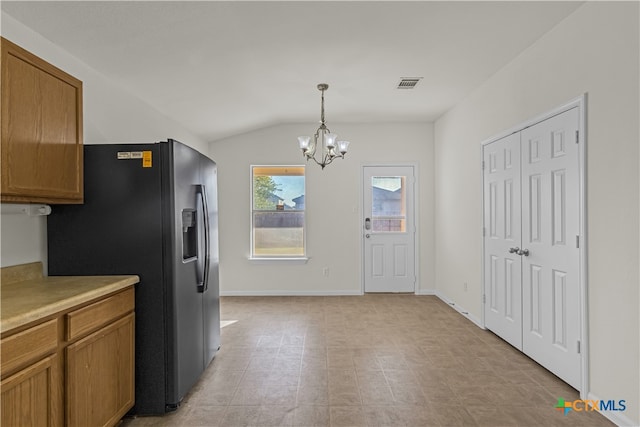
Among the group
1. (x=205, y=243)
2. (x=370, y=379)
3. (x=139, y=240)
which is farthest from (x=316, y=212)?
(x=139, y=240)

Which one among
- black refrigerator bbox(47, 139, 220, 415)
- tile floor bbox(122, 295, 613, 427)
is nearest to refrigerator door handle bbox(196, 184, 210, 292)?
black refrigerator bbox(47, 139, 220, 415)

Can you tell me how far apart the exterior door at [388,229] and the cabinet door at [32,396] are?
186 inches

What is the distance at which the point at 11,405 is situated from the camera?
4.71 feet

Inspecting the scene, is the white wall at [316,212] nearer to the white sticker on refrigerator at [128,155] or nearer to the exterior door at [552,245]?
the exterior door at [552,245]

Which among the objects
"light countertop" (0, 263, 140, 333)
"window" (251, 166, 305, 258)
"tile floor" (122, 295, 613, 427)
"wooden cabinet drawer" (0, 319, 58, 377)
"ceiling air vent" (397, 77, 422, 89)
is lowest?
"tile floor" (122, 295, 613, 427)

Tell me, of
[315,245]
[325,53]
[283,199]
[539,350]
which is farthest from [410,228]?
[325,53]

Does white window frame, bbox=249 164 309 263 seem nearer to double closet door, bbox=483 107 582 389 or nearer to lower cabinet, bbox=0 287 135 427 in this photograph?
double closet door, bbox=483 107 582 389

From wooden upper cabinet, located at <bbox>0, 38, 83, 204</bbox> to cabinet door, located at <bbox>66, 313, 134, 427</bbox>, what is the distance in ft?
2.80

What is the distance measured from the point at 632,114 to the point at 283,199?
15.0ft

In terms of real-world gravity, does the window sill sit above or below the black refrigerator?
below

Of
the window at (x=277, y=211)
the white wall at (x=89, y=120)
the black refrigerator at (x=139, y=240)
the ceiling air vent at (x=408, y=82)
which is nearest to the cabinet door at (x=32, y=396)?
the black refrigerator at (x=139, y=240)

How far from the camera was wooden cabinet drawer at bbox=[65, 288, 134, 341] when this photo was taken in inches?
70.4

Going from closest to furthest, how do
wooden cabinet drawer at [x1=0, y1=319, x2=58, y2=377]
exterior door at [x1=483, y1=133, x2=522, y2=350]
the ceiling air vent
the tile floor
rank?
wooden cabinet drawer at [x1=0, y1=319, x2=58, y2=377] < the tile floor < exterior door at [x1=483, y1=133, x2=522, y2=350] < the ceiling air vent

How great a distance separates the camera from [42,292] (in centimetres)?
191
